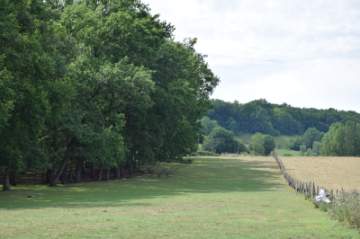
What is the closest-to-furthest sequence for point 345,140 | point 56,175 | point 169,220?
point 169,220
point 56,175
point 345,140

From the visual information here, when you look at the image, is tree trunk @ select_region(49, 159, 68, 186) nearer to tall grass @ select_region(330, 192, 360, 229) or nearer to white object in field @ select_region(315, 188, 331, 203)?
white object in field @ select_region(315, 188, 331, 203)

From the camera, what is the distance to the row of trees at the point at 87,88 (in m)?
37.7

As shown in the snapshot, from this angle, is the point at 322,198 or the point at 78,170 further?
the point at 78,170

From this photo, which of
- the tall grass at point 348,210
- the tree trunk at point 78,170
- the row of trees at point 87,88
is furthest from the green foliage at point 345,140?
the tall grass at point 348,210

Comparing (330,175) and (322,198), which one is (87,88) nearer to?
(322,198)

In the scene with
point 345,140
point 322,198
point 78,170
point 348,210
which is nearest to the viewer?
point 348,210

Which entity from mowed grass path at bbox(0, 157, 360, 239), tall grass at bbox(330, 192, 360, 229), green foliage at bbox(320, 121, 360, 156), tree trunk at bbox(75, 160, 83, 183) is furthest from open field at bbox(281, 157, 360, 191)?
green foliage at bbox(320, 121, 360, 156)

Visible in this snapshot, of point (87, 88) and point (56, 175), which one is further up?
point (87, 88)

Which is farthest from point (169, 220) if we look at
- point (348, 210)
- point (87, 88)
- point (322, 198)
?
point (87, 88)

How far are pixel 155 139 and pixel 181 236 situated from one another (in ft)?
151

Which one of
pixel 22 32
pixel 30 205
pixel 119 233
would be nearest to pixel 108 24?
pixel 22 32

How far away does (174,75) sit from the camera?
67250 millimetres

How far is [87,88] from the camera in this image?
173 feet

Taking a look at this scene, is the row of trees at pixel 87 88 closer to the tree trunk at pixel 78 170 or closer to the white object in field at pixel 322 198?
the tree trunk at pixel 78 170
